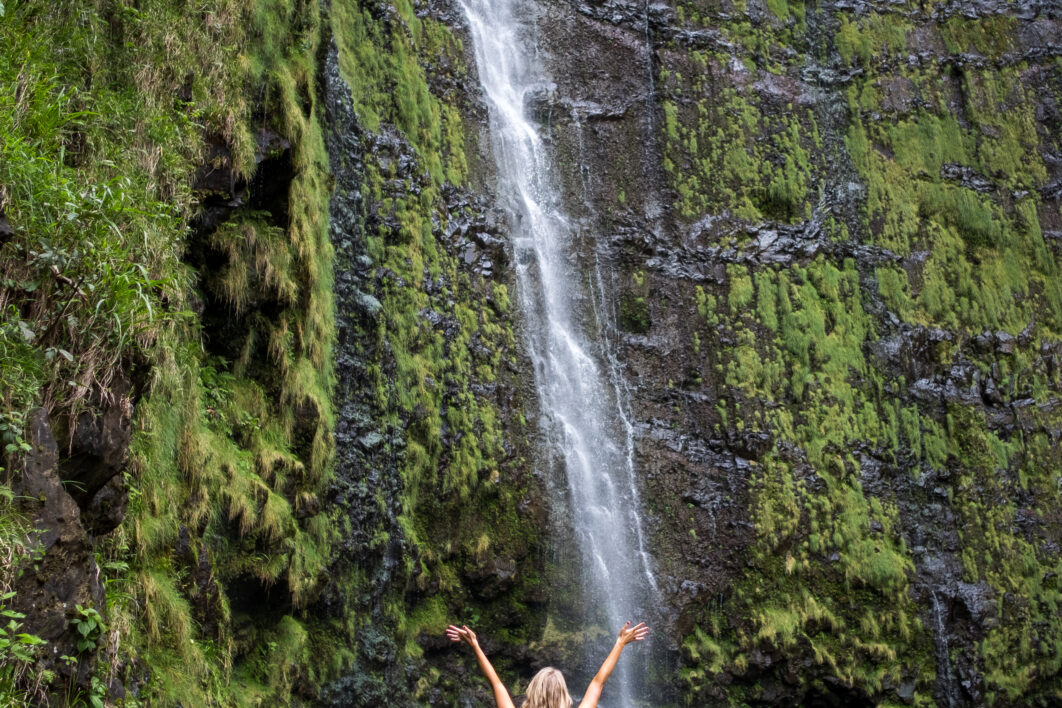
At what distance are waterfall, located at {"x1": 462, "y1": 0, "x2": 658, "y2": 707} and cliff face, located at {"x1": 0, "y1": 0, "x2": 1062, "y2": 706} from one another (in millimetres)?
323

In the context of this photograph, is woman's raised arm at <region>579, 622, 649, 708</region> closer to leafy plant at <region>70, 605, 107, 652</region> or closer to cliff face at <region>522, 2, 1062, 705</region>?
leafy plant at <region>70, 605, 107, 652</region>

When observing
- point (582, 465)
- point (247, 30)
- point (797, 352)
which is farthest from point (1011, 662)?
point (247, 30)

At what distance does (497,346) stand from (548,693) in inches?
348

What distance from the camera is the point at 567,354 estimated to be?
12.0 m

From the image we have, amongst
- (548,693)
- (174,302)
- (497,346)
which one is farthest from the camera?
(497,346)

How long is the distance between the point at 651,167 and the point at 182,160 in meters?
8.70

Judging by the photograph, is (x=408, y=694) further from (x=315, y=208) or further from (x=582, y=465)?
(x=315, y=208)

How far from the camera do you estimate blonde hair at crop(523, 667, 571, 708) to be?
2.69 meters

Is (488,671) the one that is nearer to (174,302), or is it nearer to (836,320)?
(174,302)

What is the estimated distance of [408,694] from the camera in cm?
923

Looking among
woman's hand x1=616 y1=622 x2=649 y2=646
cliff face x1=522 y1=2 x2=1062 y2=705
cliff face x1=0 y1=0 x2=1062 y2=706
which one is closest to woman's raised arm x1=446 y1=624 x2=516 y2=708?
woman's hand x1=616 y1=622 x2=649 y2=646

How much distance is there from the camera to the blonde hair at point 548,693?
8.84 ft

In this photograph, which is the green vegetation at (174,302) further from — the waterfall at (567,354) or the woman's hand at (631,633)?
the waterfall at (567,354)

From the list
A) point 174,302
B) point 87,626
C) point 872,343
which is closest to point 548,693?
point 87,626
